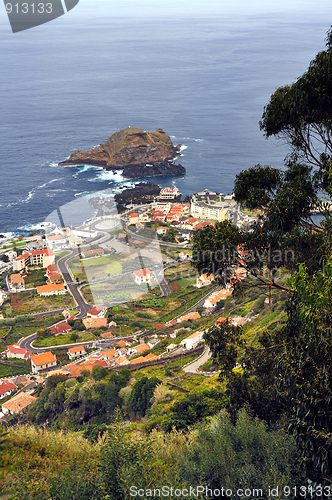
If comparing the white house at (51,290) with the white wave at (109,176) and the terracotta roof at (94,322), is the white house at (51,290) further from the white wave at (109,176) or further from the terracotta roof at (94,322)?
the white wave at (109,176)

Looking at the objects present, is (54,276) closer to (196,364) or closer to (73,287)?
(73,287)

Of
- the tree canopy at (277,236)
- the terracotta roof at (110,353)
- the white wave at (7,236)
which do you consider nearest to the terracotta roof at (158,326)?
the terracotta roof at (110,353)

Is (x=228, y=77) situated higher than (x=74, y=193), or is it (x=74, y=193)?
(x=228, y=77)

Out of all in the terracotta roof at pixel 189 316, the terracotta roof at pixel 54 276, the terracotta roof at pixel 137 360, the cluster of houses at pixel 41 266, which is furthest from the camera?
the terracotta roof at pixel 54 276

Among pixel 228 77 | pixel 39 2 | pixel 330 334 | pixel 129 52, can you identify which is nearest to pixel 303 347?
pixel 330 334

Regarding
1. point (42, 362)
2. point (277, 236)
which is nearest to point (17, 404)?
point (42, 362)

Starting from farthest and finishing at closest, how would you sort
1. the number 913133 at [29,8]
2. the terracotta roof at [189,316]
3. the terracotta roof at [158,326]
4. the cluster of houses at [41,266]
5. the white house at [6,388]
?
the cluster of houses at [41,266], the terracotta roof at [189,316], the terracotta roof at [158,326], the white house at [6,388], the number 913133 at [29,8]

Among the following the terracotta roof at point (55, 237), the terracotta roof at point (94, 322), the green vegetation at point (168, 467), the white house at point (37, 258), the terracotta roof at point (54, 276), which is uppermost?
the green vegetation at point (168, 467)

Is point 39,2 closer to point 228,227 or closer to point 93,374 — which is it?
point 228,227
